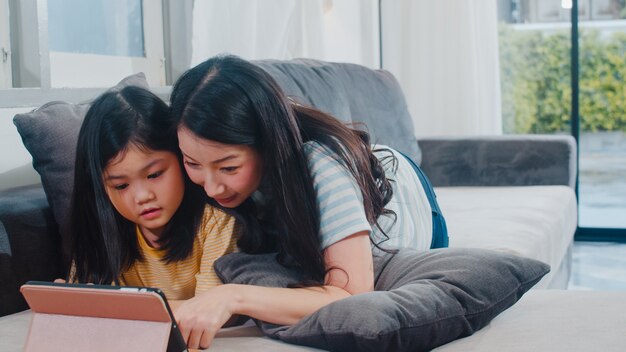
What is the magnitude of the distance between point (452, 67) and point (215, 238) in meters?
2.96

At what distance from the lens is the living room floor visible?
337 centimetres

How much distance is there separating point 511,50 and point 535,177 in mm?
1442

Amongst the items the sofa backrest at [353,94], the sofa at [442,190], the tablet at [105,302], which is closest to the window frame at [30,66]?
the sofa at [442,190]

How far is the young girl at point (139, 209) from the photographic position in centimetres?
145

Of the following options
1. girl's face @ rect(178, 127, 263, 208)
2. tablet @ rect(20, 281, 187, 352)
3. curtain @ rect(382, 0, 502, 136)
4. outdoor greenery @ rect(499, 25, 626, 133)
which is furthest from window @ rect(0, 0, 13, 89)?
outdoor greenery @ rect(499, 25, 626, 133)

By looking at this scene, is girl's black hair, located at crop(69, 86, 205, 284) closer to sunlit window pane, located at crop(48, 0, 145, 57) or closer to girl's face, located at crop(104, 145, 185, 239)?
girl's face, located at crop(104, 145, 185, 239)

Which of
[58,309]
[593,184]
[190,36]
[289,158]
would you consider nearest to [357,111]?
[190,36]

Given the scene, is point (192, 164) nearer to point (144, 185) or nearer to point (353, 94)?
A: point (144, 185)

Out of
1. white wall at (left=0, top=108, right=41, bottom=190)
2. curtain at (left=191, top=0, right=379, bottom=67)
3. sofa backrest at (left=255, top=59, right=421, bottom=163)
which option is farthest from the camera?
curtain at (left=191, top=0, right=379, bottom=67)

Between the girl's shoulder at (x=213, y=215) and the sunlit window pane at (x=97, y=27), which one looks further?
the sunlit window pane at (x=97, y=27)

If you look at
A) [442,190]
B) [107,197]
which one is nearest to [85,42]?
[442,190]

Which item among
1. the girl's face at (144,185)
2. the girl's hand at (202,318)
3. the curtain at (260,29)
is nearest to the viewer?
the girl's hand at (202,318)

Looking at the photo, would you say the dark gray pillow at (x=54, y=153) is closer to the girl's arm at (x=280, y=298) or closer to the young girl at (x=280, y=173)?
the young girl at (x=280, y=173)

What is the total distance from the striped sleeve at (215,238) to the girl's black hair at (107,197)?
0.8 inches
